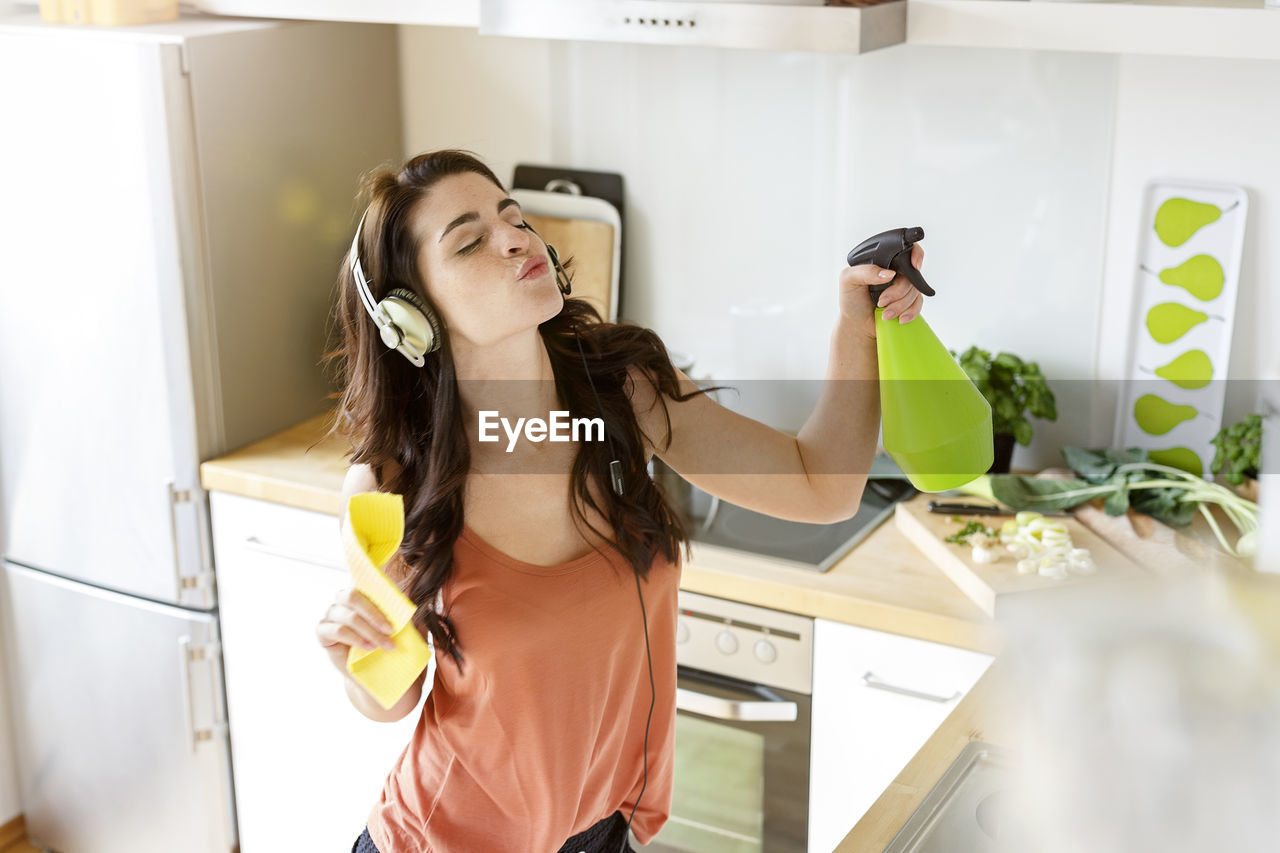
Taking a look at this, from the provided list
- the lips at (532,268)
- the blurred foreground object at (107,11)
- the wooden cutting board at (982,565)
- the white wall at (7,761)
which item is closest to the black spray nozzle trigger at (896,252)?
the lips at (532,268)

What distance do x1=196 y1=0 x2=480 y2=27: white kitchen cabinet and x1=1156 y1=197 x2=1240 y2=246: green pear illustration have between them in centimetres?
109

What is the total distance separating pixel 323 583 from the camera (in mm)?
2234

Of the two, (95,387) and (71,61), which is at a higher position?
(71,61)

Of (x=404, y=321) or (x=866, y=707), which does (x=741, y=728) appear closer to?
(x=866, y=707)

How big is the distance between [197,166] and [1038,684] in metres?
1.99

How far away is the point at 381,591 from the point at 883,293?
1.64ft

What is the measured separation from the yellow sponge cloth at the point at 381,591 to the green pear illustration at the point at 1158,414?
1.35 metres

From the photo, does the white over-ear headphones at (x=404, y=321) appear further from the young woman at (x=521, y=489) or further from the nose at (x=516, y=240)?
the nose at (x=516, y=240)

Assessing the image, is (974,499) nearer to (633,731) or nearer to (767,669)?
(767,669)

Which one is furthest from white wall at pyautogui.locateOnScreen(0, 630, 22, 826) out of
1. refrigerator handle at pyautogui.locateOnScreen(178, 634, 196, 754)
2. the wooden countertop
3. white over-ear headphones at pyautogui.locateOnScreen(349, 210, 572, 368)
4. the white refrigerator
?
white over-ear headphones at pyautogui.locateOnScreen(349, 210, 572, 368)

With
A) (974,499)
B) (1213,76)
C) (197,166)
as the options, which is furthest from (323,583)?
(1213,76)

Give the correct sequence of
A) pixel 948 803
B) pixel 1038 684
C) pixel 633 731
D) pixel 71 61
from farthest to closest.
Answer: pixel 71 61 → pixel 633 731 → pixel 948 803 → pixel 1038 684

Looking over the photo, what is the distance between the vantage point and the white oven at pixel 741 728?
1.87m

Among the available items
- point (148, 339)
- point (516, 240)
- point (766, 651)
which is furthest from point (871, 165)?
point (148, 339)
